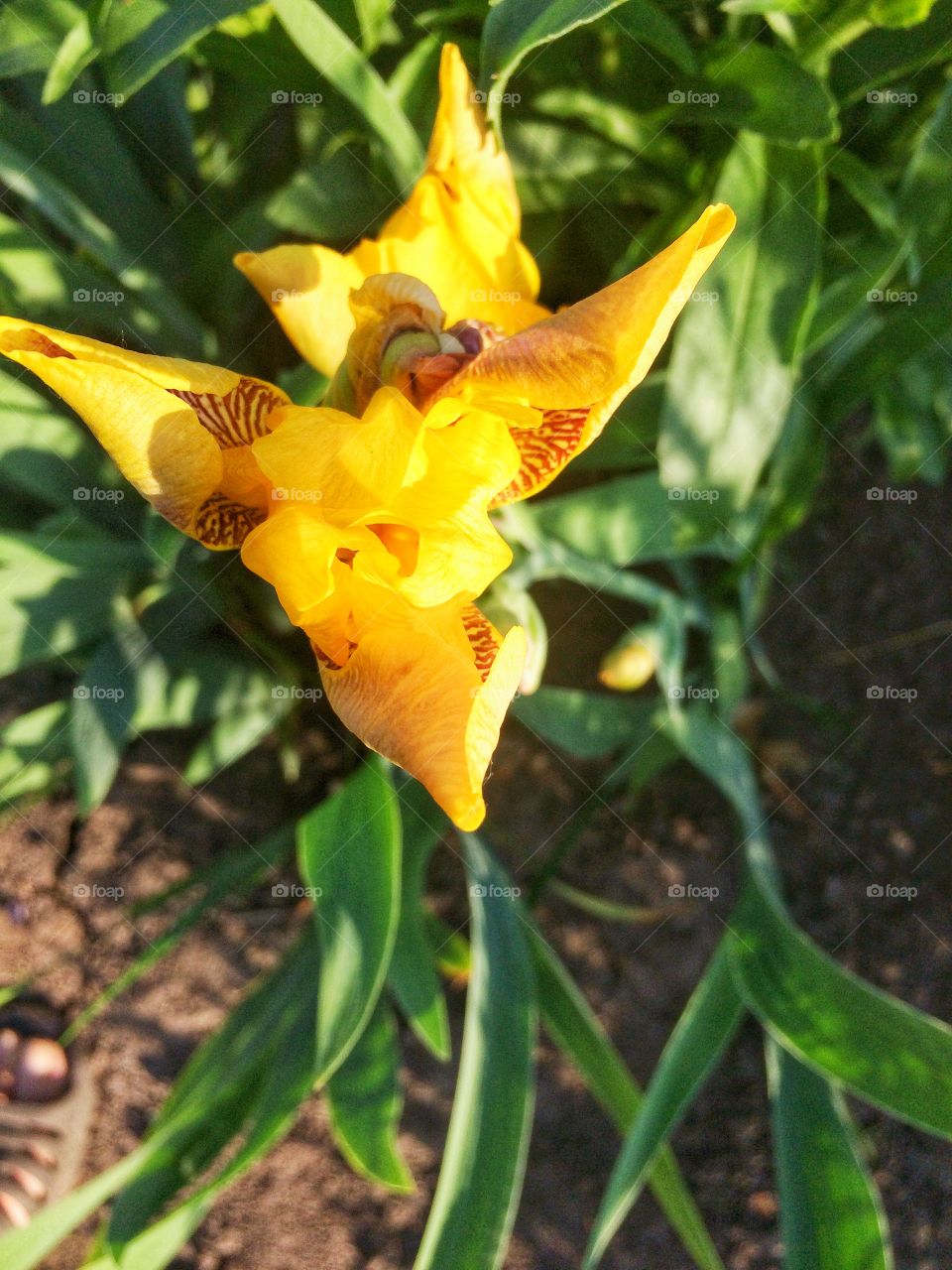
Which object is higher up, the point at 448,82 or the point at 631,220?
the point at 448,82

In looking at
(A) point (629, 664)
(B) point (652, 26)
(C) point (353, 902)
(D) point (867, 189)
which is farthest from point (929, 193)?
(C) point (353, 902)

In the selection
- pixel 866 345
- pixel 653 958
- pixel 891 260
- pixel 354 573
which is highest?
pixel 354 573

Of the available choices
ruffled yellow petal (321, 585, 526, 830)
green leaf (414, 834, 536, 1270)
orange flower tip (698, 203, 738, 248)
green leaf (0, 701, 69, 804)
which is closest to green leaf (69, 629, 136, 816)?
green leaf (0, 701, 69, 804)

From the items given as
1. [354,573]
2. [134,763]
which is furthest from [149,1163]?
[354,573]

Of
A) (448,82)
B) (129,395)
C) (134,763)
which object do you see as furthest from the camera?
(134,763)

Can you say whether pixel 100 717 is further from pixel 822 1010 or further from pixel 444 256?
pixel 822 1010

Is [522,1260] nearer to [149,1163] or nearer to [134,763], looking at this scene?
[149,1163]

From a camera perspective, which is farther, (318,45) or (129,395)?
(318,45)
